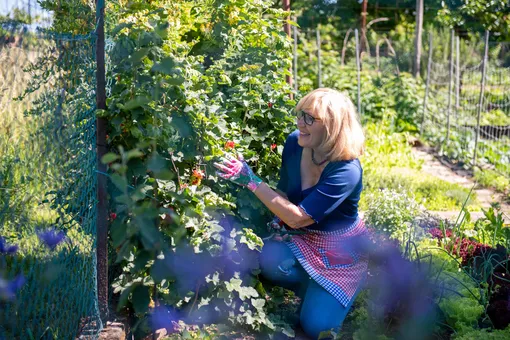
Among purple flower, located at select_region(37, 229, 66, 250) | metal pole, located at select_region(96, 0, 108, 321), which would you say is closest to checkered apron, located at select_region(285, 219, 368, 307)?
metal pole, located at select_region(96, 0, 108, 321)

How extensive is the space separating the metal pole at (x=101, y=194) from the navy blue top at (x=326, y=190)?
949 mm

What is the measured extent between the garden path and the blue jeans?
7.85 feet

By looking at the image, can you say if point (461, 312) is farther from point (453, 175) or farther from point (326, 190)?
point (453, 175)

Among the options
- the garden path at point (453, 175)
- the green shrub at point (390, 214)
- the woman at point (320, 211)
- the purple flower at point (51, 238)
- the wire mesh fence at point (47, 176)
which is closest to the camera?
the wire mesh fence at point (47, 176)

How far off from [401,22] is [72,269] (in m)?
13.7

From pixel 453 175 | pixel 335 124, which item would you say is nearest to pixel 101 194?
pixel 335 124

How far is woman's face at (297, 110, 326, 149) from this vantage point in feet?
10.2

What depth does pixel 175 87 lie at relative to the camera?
2580 millimetres

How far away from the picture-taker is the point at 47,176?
88.3 inches

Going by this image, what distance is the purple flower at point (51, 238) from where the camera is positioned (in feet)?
7.38

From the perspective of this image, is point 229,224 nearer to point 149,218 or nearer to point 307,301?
point 307,301

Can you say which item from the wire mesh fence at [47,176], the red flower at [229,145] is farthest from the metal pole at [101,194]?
the red flower at [229,145]

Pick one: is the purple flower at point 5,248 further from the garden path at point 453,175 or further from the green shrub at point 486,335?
the garden path at point 453,175

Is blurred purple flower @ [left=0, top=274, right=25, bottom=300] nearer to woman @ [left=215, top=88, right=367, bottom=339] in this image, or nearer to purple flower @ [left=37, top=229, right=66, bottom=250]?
purple flower @ [left=37, top=229, right=66, bottom=250]
